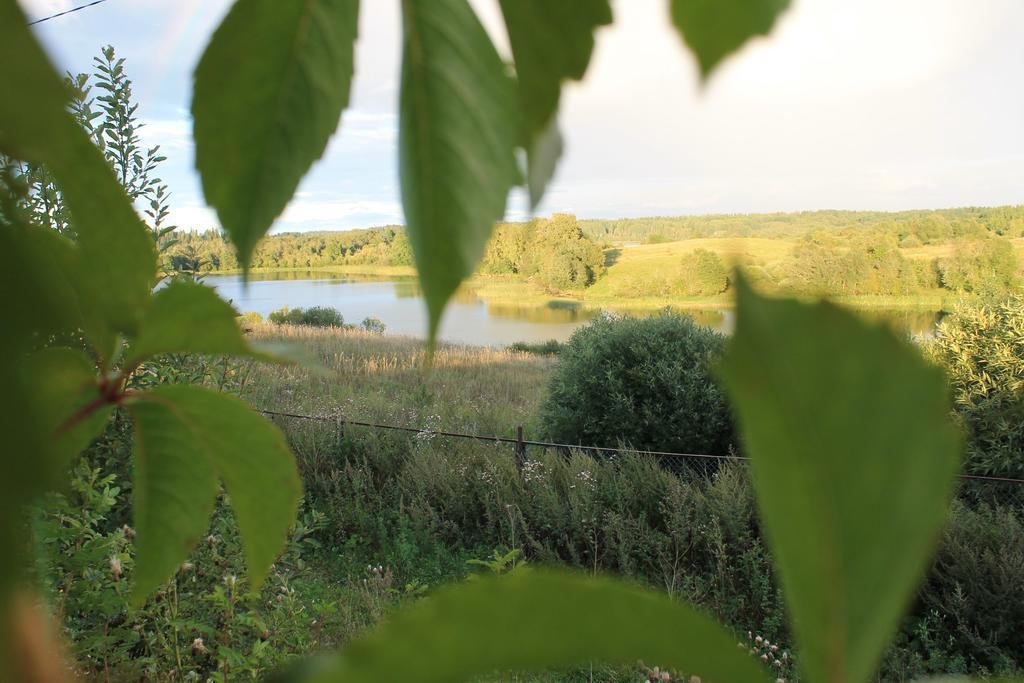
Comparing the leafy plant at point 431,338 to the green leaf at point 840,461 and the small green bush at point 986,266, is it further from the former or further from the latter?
the small green bush at point 986,266

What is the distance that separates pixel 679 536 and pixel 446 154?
106 inches

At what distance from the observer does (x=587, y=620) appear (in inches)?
2.8

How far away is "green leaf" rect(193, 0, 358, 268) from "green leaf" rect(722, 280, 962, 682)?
12 cm

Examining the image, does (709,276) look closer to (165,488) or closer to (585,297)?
(165,488)

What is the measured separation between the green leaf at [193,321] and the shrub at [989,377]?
3.80m

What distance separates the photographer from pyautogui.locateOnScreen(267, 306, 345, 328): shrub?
11.6 metres

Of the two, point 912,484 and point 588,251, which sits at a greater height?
point 588,251

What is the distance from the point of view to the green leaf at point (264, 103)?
0.15m

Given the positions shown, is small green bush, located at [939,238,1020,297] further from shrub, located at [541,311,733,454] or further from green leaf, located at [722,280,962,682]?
green leaf, located at [722,280,962,682]

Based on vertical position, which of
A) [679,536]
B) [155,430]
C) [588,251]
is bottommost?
[679,536]

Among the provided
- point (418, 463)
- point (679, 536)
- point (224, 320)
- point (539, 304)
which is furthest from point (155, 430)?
point (539, 304)

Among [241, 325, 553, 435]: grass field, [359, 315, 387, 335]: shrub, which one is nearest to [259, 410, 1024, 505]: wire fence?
[241, 325, 553, 435]: grass field

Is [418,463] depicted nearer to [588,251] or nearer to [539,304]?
[588,251]

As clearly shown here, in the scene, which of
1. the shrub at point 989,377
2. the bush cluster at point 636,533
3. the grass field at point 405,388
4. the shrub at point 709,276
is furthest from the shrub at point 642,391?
the shrub at point 709,276
